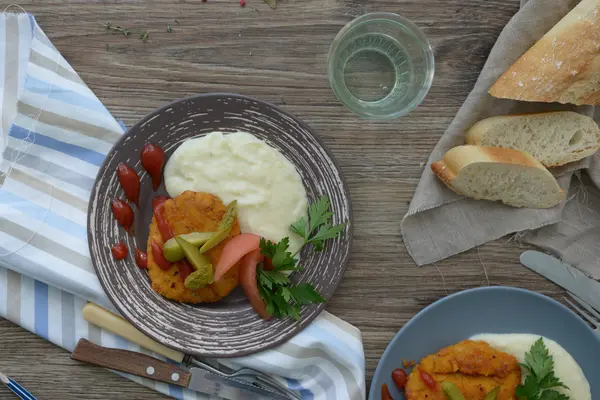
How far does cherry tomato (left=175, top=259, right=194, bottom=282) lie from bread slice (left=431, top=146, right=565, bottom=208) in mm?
891

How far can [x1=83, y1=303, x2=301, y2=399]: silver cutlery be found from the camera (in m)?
1.95

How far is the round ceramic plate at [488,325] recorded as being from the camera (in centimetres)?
199

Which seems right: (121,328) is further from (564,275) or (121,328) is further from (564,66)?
(564,66)

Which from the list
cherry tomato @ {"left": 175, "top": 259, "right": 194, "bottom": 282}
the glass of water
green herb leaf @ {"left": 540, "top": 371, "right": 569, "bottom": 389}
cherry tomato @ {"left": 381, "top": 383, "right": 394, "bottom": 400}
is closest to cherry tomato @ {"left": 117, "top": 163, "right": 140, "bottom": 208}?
cherry tomato @ {"left": 175, "top": 259, "right": 194, "bottom": 282}

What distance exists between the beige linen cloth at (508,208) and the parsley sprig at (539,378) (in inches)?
14.0

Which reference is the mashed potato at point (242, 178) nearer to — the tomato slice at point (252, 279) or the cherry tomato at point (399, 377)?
the tomato slice at point (252, 279)

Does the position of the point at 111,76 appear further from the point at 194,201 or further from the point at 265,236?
the point at 265,236

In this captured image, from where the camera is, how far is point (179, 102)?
192cm

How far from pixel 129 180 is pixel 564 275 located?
1.57m

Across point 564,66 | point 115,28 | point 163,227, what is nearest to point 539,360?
point 564,66

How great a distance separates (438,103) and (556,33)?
44cm

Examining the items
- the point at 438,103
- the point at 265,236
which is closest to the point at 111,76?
the point at 265,236

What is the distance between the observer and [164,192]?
6.64 ft

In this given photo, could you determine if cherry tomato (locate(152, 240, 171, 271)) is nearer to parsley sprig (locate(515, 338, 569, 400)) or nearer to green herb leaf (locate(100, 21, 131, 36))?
green herb leaf (locate(100, 21, 131, 36))
